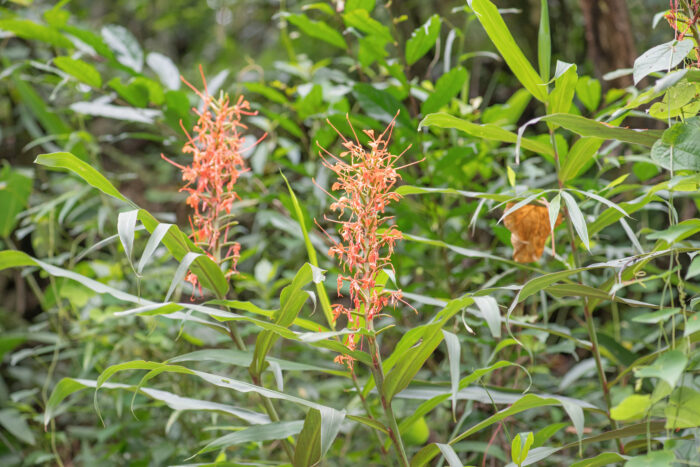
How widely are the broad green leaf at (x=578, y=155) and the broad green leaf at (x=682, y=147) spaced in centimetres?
12

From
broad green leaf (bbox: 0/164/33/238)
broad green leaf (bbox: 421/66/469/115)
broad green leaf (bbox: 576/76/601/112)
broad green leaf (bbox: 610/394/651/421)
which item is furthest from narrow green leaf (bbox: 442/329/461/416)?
broad green leaf (bbox: 0/164/33/238)

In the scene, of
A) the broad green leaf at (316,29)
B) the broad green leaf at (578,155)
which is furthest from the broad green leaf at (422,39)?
the broad green leaf at (578,155)

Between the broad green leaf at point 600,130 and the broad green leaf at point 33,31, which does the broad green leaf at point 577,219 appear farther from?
the broad green leaf at point 33,31

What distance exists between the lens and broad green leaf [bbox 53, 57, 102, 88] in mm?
1043

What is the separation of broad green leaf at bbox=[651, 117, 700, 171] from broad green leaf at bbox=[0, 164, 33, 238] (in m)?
1.18

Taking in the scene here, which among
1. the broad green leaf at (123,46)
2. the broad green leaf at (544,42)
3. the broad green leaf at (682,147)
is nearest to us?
the broad green leaf at (682,147)

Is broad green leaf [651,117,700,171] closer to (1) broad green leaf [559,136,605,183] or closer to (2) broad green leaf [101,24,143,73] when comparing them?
(1) broad green leaf [559,136,605,183]

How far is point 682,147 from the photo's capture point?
59 cm

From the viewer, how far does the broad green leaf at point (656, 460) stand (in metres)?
0.49

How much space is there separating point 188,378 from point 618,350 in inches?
33.1

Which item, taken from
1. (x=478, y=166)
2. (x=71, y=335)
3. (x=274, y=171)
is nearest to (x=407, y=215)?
(x=478, y=166)

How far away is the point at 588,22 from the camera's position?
1.38m

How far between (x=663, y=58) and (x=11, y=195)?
1.22 meters

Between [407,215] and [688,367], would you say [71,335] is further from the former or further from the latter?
[688,367]
